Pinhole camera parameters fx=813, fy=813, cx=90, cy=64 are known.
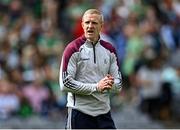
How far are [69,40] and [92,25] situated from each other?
343 inches

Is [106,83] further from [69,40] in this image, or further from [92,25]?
[69,40]

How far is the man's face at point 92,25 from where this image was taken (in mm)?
8336

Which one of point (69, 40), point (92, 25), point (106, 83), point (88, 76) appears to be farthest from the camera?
point (69, 40)

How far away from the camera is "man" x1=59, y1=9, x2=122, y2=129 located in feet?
27.4

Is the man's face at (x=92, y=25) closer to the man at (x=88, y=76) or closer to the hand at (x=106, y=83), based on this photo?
the man at (x=88, y=76)

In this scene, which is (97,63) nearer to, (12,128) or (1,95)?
(12,128)

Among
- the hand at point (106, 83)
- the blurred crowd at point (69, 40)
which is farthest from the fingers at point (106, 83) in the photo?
the blurred crowd at point (69, 40)

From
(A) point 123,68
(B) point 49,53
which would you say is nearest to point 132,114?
(A) point 123,68

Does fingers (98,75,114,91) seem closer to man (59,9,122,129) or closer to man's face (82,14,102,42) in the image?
man (59,9,122,129)

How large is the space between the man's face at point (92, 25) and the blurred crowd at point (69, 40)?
6588 mm

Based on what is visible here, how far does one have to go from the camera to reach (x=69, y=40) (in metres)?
17.0

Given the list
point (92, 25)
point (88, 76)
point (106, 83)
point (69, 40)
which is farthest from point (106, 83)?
point (69, 40)

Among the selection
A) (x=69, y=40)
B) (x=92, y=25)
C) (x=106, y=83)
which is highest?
(x=69, y=40)

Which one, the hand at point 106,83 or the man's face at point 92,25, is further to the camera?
the man's face at point 92,25
